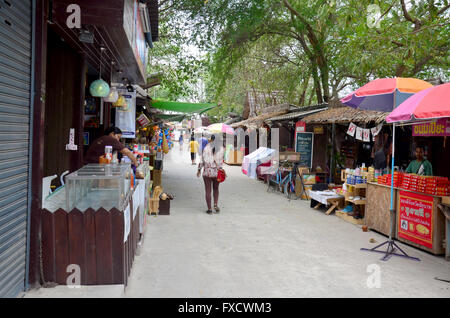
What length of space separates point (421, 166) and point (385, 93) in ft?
6.38

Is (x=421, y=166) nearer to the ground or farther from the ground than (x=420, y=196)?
farther from the ground

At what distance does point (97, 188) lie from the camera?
4.71 meters

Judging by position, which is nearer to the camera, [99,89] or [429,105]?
[429,105]

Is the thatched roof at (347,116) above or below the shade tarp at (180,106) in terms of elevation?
below

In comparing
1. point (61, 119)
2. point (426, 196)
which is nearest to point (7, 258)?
point (61, 119)

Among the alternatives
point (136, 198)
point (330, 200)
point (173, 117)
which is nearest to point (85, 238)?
point (136, 198)

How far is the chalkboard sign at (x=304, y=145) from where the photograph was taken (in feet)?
43.8

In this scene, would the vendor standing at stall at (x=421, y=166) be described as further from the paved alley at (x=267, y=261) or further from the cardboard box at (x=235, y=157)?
the cardboard box at (x=235, y=157)

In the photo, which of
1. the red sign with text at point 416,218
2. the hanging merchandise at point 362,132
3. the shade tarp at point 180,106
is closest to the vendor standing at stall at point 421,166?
the red sign with text at point 416,218

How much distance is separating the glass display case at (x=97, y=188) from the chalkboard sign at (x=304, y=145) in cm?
945

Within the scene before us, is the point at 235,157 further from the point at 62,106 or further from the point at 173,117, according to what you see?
the point at 62,106

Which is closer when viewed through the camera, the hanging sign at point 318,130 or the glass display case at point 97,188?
the glass display case at point 97,188

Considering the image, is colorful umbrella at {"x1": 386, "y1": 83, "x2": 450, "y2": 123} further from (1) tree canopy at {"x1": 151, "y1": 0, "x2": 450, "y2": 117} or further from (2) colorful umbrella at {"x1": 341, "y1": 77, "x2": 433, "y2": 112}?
(1) tree canopy at {"x1": 151, "y1": 0, "x2": 450, "y2": 117}

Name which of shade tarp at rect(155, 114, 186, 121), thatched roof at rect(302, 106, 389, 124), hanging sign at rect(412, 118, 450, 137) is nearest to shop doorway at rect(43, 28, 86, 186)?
thatched roof at rect(302, 106, 389, 124)
